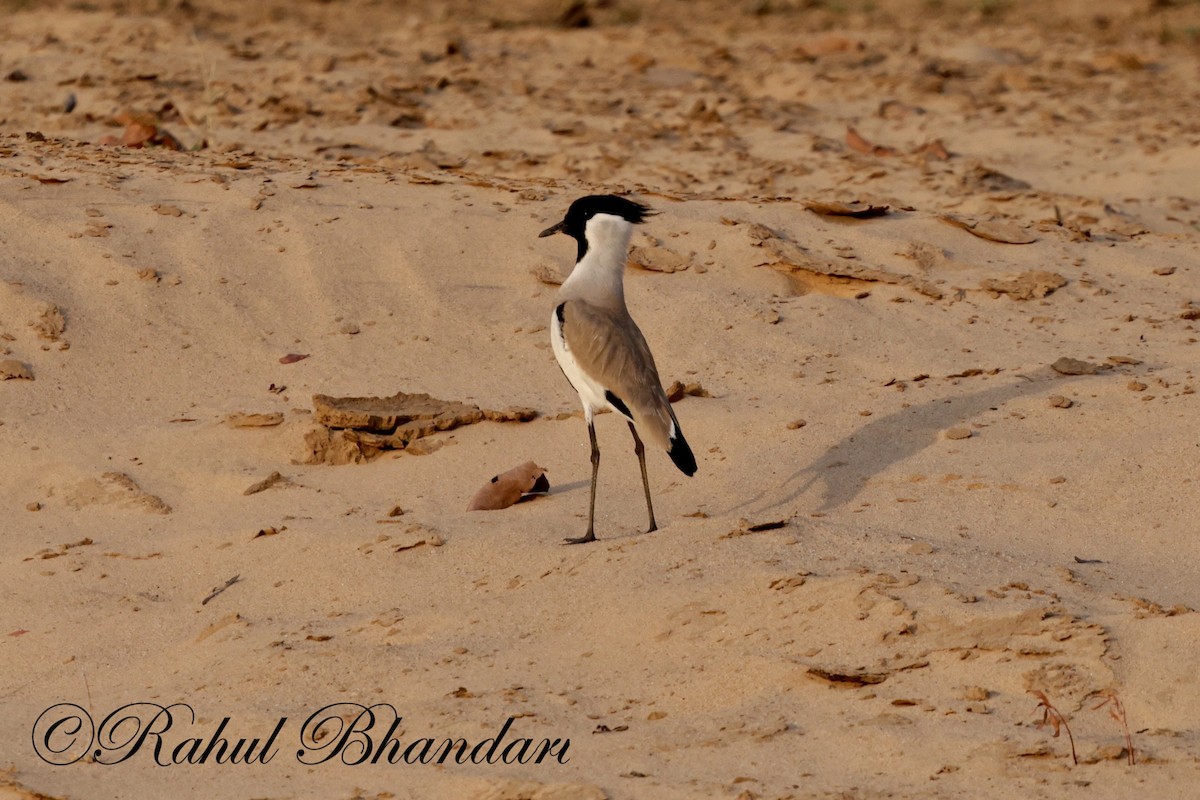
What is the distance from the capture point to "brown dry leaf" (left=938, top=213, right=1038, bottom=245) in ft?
30.3

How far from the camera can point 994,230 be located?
933cm

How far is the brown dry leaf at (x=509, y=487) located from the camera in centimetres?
654

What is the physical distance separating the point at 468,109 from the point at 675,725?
8.36 meters

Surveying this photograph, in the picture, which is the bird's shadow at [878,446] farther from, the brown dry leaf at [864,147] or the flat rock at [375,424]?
the brown dry leaf at [864,147]

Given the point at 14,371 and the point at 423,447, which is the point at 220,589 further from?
the point at 14,371

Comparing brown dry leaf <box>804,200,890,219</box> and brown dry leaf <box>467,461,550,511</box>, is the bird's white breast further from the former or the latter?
brown dry leaf <box>804,200,890,219</box>

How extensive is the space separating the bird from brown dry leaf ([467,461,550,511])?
0.87ft

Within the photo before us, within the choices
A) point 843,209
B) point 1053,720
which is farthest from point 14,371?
point 1053,720

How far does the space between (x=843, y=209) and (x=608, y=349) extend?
3.23 m

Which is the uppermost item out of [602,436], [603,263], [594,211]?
[594,211]

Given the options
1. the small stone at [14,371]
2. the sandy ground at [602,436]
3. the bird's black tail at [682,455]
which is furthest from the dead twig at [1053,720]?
the small stone at [14,371]

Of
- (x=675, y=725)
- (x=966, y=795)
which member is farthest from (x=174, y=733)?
(x=966, y=795)

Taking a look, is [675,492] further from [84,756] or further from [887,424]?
[84,756]

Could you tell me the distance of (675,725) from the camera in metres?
4.61
